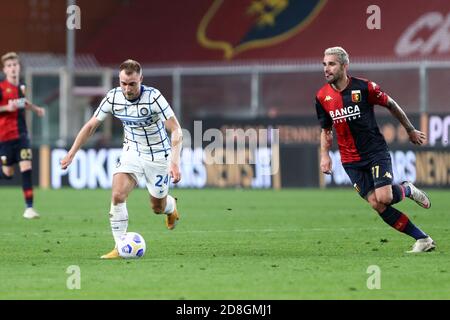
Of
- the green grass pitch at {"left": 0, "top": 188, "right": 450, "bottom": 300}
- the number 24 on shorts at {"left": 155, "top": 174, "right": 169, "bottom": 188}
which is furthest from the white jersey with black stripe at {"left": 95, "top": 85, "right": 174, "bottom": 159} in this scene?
the green grass pitch at {"left": 0, "top": 188, "right": 450, "bottom": 300}

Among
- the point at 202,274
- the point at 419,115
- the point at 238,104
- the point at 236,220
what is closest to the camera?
the point at 202,274

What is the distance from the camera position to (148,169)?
41.0ft

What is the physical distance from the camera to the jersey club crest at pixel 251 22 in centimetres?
3706

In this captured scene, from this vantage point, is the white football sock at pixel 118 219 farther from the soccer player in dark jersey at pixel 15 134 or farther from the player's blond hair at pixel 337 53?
the soccer player in dark jersey at pixel 15 134

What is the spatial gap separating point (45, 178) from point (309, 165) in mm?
6369

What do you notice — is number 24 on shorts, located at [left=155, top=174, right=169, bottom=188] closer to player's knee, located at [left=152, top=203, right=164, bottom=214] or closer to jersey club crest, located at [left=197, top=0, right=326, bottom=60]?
player's knee, located at [left=152, top=203, right=164, bottom=214]

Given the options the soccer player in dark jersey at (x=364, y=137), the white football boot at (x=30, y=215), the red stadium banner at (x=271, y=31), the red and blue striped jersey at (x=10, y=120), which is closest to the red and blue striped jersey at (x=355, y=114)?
the soccer player in dark jersey at (x=364, y=137)

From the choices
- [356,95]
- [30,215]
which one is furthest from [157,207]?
[30,215]

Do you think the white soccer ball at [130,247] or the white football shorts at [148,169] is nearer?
the white soccer ball at [130,247]

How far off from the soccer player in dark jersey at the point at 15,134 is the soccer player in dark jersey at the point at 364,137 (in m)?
6.95

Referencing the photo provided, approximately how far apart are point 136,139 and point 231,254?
1.55m

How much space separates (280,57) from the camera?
37.1m

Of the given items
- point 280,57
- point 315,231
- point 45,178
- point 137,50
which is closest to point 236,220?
point 315,231
